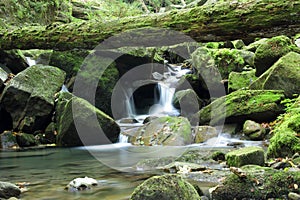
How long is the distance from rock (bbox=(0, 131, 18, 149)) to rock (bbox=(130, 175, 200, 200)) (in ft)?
21.9

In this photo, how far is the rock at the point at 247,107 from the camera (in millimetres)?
8805

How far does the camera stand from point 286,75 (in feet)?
30.0

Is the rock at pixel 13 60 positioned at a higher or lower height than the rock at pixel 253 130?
higher

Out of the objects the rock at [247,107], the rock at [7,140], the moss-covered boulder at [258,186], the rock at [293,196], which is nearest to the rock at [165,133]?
the rock at [247,107]

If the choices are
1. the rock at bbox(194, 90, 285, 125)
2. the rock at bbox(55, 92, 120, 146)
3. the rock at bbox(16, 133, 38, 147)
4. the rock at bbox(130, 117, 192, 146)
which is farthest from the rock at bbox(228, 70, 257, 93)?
the rock at bbox(16, 133, 38, 147)

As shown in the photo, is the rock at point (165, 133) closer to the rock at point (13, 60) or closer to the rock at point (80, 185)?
the rock at point (80, 185)

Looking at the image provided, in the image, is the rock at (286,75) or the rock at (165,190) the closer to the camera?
the rock at (165,190)

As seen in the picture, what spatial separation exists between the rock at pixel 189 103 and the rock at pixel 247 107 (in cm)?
166

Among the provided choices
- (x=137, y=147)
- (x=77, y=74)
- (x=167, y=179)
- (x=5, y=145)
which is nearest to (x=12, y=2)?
(x=77, y=74)

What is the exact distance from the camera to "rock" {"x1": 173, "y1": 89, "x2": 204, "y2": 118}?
37.5 feet

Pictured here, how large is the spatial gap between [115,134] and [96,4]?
19854 millimetres

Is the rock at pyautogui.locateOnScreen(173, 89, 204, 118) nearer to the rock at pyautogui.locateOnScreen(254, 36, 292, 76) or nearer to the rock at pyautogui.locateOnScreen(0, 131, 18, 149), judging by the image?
the rock at pyautogui.locateOnScreen(254, 36, 292, 76)

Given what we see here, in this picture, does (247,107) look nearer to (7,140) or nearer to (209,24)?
(209,24)

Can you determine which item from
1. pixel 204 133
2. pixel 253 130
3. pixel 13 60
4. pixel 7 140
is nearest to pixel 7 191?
pixel 7 140
